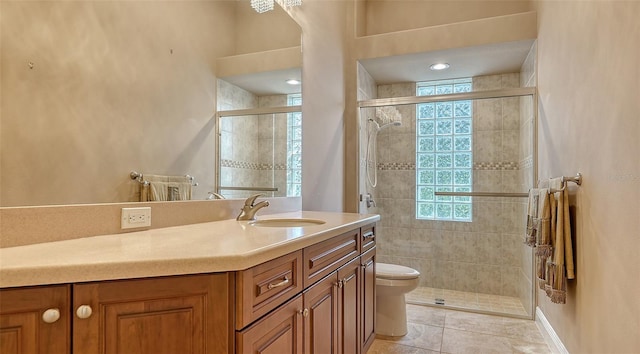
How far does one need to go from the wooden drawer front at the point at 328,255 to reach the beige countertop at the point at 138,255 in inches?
3.9

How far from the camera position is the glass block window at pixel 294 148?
244cm

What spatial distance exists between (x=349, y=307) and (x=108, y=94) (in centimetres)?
145

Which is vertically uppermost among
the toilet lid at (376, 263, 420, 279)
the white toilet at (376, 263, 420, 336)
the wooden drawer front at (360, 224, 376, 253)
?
the wooden drawer front at (360, 224, 376, 253)

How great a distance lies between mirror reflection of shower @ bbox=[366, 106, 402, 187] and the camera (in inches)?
144

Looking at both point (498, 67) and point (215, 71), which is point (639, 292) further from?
point (498, 67)

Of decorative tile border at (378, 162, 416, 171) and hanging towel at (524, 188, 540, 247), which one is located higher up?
decorative tile border at (378, 162, 416, 171)

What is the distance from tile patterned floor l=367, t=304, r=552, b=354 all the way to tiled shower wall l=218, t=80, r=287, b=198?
135cm

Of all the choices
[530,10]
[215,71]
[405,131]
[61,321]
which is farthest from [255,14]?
[530,10]

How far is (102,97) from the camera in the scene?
1.26 m

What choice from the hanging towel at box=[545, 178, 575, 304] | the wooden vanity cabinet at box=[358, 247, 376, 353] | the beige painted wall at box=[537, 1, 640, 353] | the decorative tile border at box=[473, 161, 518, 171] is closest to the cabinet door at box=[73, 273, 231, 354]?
the wooden vanity cabinet at box=[358, 247, 376, 353]

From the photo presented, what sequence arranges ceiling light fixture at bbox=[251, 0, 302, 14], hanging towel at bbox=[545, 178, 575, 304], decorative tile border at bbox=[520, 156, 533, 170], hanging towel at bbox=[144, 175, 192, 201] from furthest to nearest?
decorative tile border at bbox=[520, 156, 533, 170], ceiling light fixture at bbox=[251, 0, 302, 14], hanging towel at bbox=[545, 178, 575, 304], hanging towel at bbox=[144, 175, 192, 201]

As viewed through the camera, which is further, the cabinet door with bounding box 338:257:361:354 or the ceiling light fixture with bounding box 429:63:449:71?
the ceiling light fixture with bounding box 429:63:449:71

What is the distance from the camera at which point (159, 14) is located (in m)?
1.51

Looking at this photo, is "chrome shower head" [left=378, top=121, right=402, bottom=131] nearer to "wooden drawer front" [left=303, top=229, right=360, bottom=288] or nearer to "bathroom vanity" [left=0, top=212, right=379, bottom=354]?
"wooden drawer front" [left=303, top=229, right=360, bottom=288]
